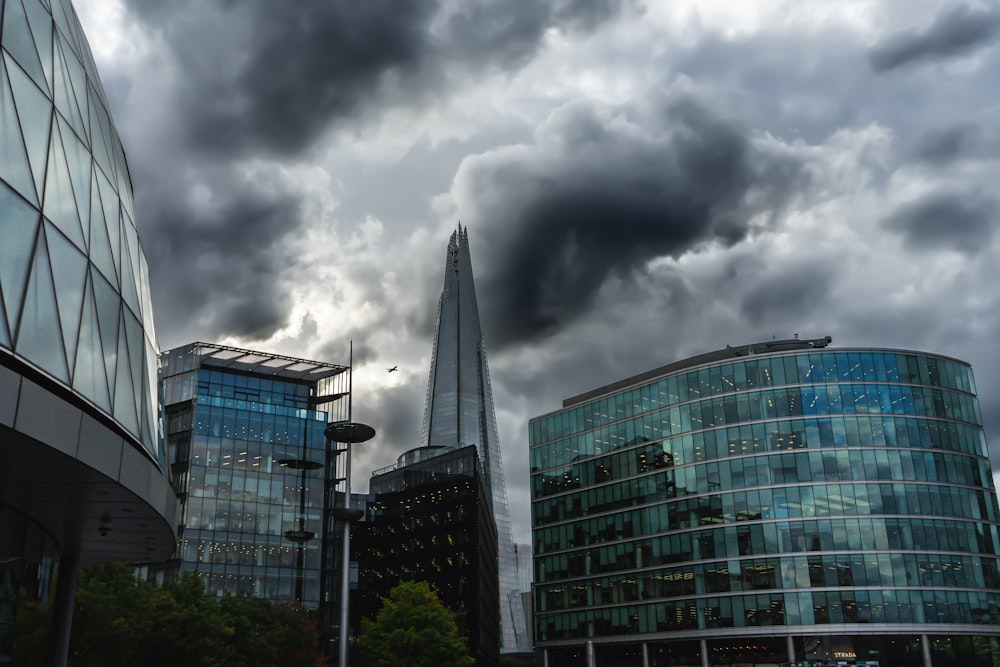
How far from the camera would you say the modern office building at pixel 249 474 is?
99.5m

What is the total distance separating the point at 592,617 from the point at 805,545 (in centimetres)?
2895

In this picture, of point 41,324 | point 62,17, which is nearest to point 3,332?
point 41,324

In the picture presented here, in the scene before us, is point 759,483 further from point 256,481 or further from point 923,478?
Result: point 256,481

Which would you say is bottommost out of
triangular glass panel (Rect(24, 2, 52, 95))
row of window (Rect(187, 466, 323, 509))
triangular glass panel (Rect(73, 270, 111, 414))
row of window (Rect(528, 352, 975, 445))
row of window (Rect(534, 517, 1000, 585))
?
triangular glass panel (Rect(73, 270, 111, 414))

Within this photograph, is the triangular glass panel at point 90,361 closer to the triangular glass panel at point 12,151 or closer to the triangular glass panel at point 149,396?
the triangular glass panel at point 12,151

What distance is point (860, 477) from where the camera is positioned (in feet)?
311

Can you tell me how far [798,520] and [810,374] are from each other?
647 inches

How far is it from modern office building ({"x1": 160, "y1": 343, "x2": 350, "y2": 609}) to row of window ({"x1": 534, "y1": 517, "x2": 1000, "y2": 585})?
4206 centimetres

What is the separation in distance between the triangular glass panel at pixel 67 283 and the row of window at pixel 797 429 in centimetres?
8936

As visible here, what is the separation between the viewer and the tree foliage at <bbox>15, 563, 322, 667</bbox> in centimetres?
4594

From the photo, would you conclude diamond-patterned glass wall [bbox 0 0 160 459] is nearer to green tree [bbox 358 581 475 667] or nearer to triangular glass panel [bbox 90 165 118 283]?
triangular glass panel [bbox 90 165 118 283]

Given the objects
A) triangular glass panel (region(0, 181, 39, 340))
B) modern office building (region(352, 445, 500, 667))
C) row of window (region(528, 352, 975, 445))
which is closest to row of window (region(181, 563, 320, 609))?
modern office building (region(352, 445, 500, 667))

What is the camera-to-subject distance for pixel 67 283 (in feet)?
60.4

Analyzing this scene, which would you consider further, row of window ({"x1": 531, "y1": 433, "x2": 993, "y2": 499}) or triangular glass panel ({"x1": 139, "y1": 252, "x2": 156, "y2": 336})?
row of window ({"x1": 531, "y1": 433, "x2": 993, "y2": 499})
